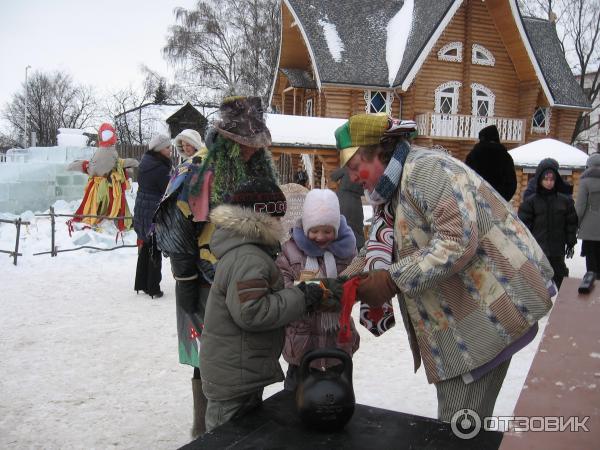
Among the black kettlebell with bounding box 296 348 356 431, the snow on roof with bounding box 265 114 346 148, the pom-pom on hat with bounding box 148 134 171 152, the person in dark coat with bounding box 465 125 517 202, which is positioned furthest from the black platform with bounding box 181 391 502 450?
the snow on roof with bounding box 265 114 346 148

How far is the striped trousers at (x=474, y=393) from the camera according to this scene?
7.44 ft

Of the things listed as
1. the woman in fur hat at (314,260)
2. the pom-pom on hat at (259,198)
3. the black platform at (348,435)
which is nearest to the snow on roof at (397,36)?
the woman in fur hat at (314,260)

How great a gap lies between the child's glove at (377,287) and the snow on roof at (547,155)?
38.3 feet

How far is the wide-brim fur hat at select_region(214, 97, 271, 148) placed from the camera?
306 cm

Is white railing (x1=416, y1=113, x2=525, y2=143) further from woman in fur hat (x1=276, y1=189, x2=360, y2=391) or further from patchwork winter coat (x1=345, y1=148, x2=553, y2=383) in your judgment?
patchwork winter coat (x1=345, y1=148, x2=553, y2=383)

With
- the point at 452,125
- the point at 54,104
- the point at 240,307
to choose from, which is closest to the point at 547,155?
the point at 452,125

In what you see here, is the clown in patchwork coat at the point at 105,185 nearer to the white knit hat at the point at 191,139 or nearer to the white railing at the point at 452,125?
the white knit hat at the point at 191,139

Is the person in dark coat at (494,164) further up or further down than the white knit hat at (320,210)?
further up

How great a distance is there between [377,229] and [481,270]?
18.5 inches

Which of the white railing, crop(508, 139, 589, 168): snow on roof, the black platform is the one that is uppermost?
Answer: the white railing

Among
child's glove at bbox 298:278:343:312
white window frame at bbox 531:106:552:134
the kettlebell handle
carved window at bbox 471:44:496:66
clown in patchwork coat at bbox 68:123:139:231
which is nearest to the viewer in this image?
the kettlebell handle

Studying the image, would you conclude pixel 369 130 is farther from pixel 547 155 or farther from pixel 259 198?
pixel 547 155

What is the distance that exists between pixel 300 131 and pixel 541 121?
13.6 meters

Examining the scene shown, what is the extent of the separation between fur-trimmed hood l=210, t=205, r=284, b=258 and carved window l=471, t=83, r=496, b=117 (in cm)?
2048
